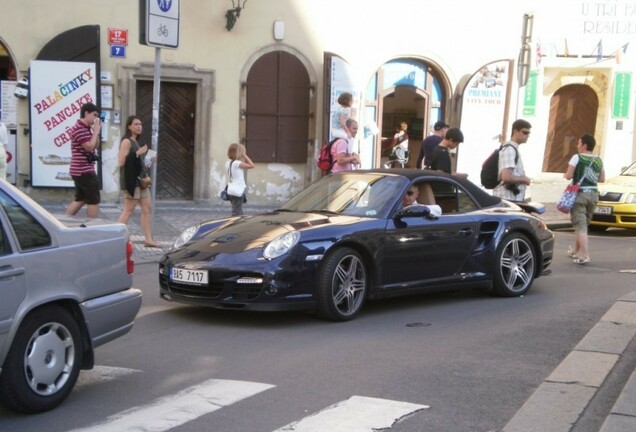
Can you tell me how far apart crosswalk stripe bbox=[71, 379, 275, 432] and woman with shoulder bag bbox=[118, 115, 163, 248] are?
6.31m

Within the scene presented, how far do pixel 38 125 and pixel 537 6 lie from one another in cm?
1129

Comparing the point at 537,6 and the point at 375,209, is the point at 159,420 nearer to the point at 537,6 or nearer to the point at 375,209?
the point at 375,209

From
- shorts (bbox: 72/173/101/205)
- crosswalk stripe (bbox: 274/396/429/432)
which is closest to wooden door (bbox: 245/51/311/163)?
shorts (bbox: 72/173/101/205)

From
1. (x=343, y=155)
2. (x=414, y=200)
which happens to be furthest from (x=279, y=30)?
(x=414, y=200)

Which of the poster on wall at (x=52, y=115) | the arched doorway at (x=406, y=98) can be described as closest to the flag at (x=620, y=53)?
the arched doorway at (x=406, y=98)

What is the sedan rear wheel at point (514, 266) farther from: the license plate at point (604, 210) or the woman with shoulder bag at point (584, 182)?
the license plate at point (604, 210)

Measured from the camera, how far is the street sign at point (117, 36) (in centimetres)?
1680

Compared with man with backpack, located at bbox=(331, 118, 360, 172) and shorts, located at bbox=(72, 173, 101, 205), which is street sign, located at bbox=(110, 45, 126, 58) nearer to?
shorts, located at bbox=(72, 173, 101, 205)

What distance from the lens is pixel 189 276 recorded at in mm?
7770

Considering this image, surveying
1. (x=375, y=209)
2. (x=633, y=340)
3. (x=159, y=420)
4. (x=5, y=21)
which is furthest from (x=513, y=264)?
(x=5, y=21)

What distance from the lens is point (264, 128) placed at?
708 inches

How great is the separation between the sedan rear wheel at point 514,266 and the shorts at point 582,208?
8.80 ft

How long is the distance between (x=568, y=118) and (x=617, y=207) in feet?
20.1

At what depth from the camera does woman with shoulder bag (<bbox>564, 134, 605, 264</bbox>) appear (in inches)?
472
